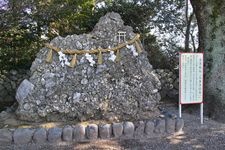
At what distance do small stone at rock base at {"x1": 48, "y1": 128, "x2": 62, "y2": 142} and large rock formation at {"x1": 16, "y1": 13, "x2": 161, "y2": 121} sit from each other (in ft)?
1.99

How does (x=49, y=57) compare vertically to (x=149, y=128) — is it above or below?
above

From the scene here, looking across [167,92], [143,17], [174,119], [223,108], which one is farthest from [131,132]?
[143,17]

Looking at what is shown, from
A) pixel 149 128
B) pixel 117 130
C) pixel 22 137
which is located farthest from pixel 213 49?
pixel 22 137

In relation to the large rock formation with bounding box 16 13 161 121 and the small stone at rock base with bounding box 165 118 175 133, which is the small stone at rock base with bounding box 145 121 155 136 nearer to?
the small stone at rock base with bounding box 165 118 175 133

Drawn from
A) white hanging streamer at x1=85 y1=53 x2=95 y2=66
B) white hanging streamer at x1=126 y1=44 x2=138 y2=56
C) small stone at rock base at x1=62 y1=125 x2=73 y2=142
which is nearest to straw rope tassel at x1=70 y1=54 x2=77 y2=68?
white hanging streamer at x1=85 y1=53 x2=95 y2=66

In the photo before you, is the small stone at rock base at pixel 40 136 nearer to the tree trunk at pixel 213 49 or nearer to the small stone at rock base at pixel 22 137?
the small stone at rock base at pixel 22 137

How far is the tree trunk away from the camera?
7262 millimetres

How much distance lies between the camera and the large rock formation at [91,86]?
642cm

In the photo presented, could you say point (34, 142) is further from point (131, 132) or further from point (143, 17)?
point (143, 17)

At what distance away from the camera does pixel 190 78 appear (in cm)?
686

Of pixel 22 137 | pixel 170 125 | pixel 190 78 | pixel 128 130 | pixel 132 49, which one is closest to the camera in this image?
pixel 22 137

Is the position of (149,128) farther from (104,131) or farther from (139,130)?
(104,131)

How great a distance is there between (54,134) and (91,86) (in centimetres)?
120

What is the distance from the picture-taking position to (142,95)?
6.82m
